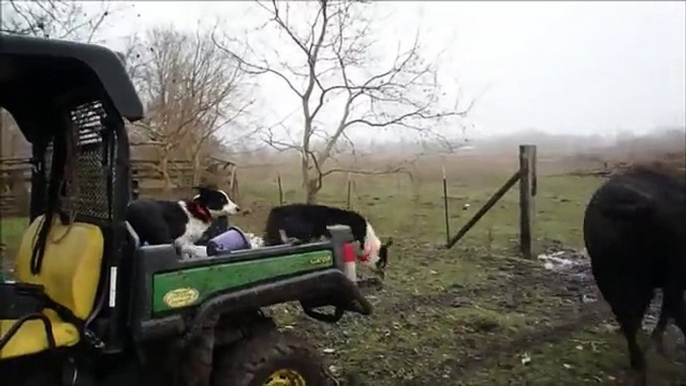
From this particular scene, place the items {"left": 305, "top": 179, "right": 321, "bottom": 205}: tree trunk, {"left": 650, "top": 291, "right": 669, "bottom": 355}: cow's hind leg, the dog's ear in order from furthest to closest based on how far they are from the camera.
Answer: the dog's ear, {"left": 305, "top": 179, "right": 321, "bottom": 205}: tree trunk, {"left": 650, "top": 291, "right": 669, "bottom": 355}: cow's hind leg

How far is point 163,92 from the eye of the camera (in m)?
9.36

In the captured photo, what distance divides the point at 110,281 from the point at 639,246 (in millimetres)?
2740

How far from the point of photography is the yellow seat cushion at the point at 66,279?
2.65 metres

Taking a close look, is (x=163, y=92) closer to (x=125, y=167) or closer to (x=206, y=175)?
(x=206, y=175)

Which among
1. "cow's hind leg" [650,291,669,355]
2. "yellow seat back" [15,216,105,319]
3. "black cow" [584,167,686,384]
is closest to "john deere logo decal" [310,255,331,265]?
"yellow seat back" [15,216,105,319]

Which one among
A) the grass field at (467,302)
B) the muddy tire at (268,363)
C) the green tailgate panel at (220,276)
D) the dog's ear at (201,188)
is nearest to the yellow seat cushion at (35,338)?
the green tailgate panel at (220,276)

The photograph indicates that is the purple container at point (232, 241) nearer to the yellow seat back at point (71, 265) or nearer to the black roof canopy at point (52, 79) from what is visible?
the yellow seat back at point (71, 265)

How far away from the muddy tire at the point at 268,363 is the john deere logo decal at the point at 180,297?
0.33 metres

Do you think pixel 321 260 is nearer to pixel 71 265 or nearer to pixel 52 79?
pixel 71 265

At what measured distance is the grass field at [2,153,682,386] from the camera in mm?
4117

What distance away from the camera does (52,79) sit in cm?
313

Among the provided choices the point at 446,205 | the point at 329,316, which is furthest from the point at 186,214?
the point at 329,316

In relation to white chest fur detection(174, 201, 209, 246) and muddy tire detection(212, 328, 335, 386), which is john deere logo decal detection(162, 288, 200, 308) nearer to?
muddy tire detection(212, 328, 335, 386)

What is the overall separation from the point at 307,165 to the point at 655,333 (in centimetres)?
459
